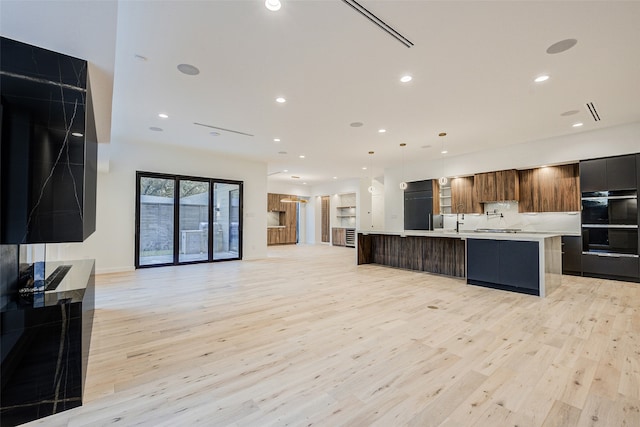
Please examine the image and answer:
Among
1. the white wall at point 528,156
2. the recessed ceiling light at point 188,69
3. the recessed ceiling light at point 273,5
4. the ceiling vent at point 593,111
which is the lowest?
the white wall at point 528,156

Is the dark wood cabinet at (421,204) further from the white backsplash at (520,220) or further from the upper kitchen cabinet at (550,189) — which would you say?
the upper kitchen cabinet at (550,189)

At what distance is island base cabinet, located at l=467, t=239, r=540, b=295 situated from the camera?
435cm

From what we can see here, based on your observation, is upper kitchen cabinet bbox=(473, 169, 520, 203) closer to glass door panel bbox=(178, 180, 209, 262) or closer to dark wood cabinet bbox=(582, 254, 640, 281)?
dark wood cabinet bbox=(582, 254, 640, 281)

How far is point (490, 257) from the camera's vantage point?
4.84m

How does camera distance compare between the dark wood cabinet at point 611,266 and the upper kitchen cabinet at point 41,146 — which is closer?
the upper kitchen cabinet at point 41,146

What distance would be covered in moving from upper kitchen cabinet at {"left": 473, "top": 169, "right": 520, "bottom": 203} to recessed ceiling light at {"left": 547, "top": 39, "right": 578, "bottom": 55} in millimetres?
4327

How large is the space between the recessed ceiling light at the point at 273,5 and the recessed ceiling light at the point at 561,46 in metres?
2.80

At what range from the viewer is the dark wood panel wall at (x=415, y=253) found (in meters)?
5.74

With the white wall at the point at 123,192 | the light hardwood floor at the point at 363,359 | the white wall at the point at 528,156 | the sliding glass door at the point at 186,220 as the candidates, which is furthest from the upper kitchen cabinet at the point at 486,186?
the white wall at the point at 123,192

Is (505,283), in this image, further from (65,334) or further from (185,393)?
(65,334)

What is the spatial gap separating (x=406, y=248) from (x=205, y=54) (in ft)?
18.0

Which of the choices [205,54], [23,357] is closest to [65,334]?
[23,357]

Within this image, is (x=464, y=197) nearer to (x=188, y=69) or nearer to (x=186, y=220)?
(x=188, y=69)

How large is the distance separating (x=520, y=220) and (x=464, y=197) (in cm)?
140
